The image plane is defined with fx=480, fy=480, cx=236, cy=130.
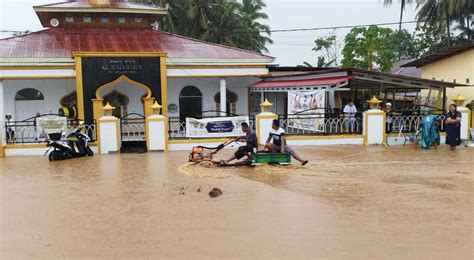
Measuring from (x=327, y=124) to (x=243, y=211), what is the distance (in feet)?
32.2

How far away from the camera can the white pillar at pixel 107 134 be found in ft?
50.2

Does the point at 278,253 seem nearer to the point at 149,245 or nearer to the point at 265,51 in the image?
the point at 149,245

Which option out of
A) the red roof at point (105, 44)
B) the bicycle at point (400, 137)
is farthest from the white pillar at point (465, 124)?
the red roof at point (105, 44)

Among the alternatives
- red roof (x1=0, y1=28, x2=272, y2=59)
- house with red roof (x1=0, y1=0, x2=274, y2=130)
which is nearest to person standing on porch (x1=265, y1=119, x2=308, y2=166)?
house with red roof (x1=0, y1=0, x2=274, y2=130)

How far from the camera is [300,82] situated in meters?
19.9

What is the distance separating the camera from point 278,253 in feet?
17.9

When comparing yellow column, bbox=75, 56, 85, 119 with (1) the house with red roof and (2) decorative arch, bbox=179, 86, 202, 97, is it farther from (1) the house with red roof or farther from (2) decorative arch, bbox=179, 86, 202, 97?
(2) decorative arch, bbox=179, 86, 202, 97

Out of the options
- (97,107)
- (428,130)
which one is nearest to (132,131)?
(97,107)

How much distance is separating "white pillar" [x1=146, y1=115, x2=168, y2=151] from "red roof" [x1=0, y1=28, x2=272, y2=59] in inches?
259

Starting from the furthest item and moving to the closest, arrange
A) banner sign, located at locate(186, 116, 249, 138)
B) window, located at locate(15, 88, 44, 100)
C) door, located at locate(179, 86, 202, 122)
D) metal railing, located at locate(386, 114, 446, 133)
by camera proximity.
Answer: door, located at locate(179, 86, 202, 122) < window, located at locate(15, 88, 44, 100) < metal railing, located at locate(386, 114, 446, 133) < banner sign, located at locate(186, 116, 249, 138)

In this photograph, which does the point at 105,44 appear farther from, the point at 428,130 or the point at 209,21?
the point at 209,21

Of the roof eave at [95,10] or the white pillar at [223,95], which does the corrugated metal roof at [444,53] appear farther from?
the roof eave at [95,10]

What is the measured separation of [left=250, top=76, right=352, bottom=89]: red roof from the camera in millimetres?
17214

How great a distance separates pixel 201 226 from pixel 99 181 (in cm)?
440
